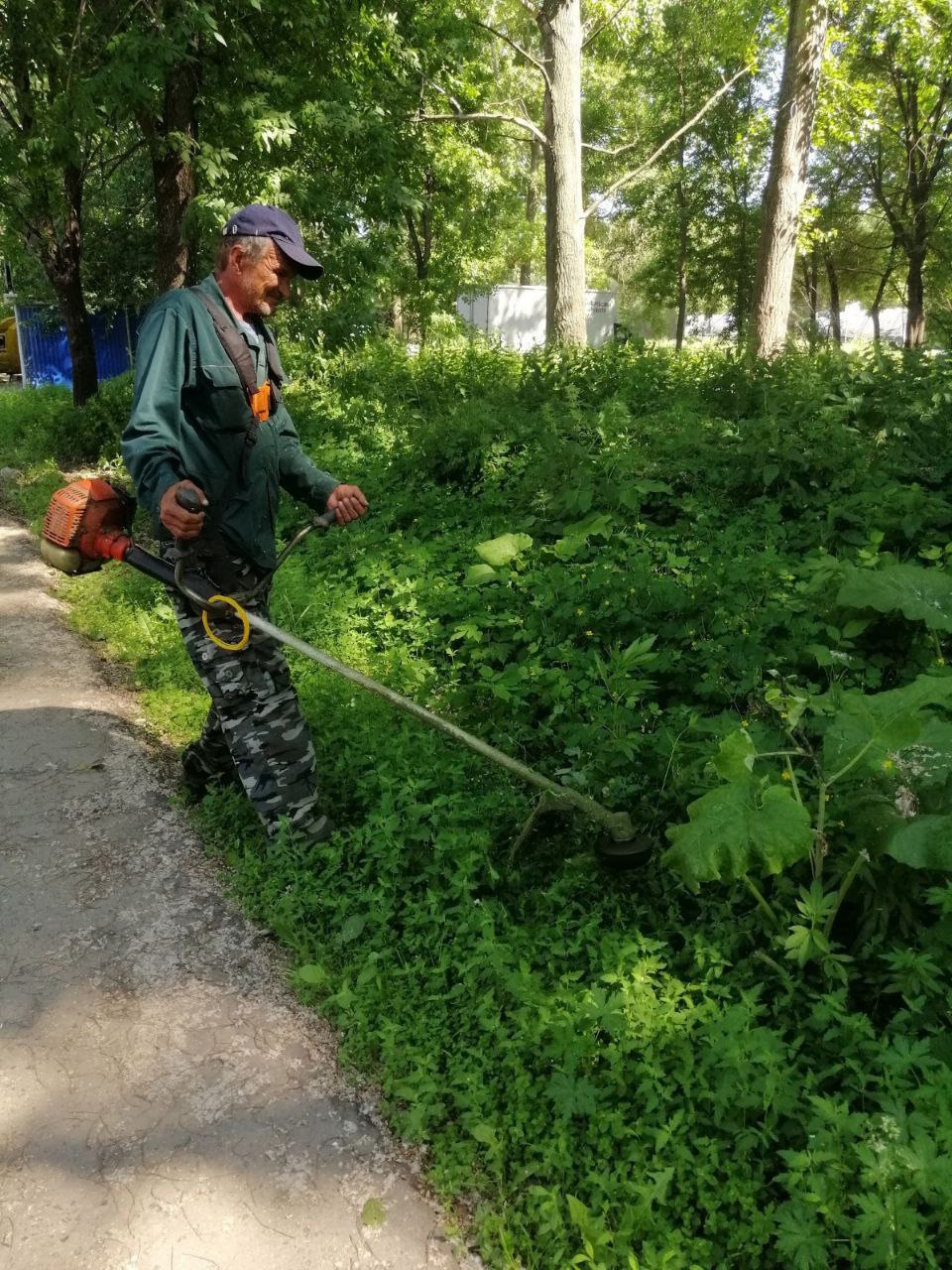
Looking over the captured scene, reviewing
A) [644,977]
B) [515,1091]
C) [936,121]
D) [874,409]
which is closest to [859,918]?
[644,977]

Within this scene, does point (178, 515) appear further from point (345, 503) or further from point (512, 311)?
point (512, 311)

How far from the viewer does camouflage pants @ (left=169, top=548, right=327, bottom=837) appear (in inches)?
136

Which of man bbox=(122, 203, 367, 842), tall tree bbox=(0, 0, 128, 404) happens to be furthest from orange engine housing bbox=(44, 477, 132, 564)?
tall tree bbox=(0, 0, 128, 404)

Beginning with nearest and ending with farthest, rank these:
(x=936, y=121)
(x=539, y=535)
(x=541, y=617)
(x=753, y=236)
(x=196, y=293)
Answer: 1. (x=196, y=293)
2. (x=541, y=617)
3. (x=539, y=535)
4. (x=936, y=121)
5. (x=753, y=236)

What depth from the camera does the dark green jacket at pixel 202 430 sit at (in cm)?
304

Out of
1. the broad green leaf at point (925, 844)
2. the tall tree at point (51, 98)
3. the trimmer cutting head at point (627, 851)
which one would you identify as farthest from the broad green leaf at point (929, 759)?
the tall tree at point (51, 98)

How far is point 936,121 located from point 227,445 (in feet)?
73.3

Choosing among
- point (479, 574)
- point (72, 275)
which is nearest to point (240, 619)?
point (479, 574)

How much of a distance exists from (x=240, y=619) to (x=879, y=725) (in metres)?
2.28

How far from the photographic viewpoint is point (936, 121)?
19.4 metres

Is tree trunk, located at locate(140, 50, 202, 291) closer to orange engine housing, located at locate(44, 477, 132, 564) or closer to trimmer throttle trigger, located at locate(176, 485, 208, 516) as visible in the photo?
orange engine housing, located at locate(44, 477, 132, 564)

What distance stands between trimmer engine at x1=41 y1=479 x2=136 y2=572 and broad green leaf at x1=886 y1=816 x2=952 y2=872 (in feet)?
9.26

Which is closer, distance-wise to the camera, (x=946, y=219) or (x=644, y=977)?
(x=644, y=977)

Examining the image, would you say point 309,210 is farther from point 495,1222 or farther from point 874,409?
point 495,1222
